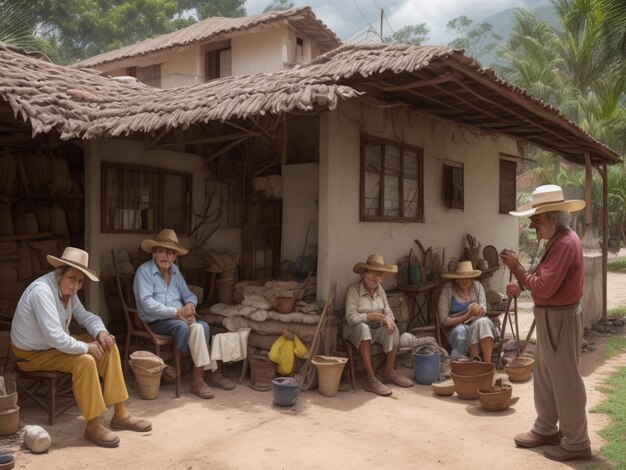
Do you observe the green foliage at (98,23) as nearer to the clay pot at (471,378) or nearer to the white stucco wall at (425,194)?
the white stucco wall at (425,194)

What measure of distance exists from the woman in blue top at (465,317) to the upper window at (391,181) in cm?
119

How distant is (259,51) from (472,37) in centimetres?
4179

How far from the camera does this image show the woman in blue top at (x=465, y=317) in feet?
23.1

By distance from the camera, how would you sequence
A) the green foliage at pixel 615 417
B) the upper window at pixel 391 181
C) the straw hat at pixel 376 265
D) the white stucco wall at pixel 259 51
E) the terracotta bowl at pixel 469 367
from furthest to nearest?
the white stucco wall at pixel 259 51 < the upper window at pixel 391 181 < the straw hat at pixel 376 265 < the terracotta bowl at pixel 469 367 < the green foliage at pixel 615 417

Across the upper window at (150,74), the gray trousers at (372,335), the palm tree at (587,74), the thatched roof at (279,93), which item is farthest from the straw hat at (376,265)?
the upper window at (150,74)

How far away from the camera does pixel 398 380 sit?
6.80m

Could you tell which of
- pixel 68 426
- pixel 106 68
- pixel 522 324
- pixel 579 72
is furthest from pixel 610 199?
pixel 68 426

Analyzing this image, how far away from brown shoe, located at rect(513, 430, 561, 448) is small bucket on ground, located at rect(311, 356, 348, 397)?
6.43 feet

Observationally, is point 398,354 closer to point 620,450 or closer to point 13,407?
point 620,450

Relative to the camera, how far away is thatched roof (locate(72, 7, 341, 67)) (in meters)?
17.7

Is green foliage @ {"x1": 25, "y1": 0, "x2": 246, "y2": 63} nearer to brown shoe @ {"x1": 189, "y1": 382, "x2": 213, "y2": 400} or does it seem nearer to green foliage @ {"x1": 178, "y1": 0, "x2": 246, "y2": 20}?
green foliage @ {"x1": 178, "y1": 0, "x2": 246, "y2": 20}

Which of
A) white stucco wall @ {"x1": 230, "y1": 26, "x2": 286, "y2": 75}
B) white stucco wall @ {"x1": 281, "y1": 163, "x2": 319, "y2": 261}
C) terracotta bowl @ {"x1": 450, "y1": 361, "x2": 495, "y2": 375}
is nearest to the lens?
terracotta bowl @ {"x1": 450, "y1": 361, "x2": 495, "y2": 375}

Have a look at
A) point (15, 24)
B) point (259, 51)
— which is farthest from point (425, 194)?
point (15, 24)

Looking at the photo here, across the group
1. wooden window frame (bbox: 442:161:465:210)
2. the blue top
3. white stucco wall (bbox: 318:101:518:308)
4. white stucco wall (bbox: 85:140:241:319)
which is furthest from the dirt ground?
wooden window frame (bbox: 442:161:465:210)
